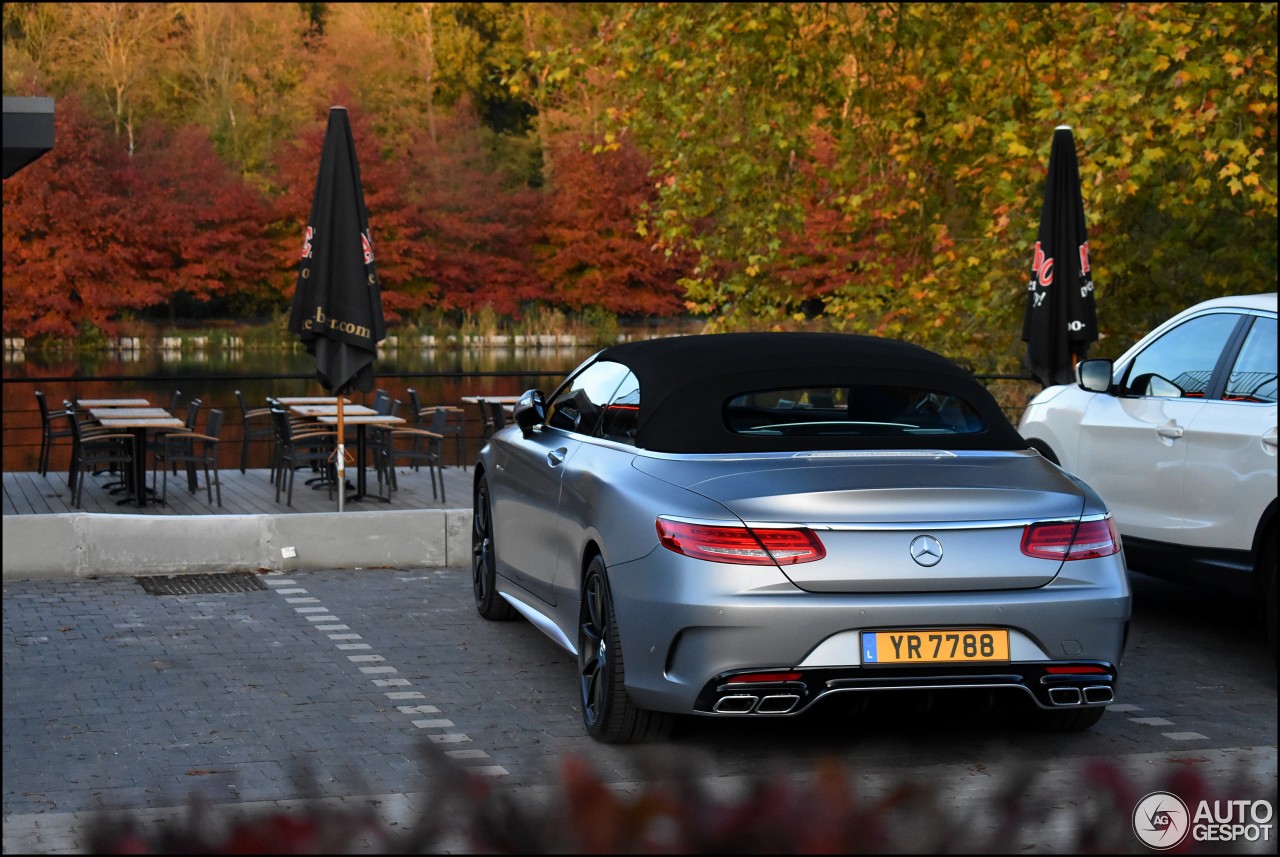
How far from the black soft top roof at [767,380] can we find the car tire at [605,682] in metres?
0.62

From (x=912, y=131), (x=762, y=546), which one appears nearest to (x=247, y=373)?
(x=912, y=131)

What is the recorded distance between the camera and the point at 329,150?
12.5 metres

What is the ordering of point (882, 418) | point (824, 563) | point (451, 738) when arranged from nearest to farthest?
1. point (824, 563)
2. point (451, 738)
3. point (882, 418)

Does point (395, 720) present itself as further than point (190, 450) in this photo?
No

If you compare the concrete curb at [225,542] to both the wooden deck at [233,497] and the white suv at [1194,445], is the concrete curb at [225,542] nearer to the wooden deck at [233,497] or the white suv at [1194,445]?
the wooden deck at [233,497]

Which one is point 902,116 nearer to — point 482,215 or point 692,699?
point 692,699

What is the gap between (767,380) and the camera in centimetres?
690

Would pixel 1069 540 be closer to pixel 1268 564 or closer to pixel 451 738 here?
pixel 1268 564

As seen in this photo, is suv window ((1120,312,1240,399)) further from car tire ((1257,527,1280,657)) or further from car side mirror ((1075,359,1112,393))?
car tire ((1257,527,1280,657))

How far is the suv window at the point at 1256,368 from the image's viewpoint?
790 centimetres

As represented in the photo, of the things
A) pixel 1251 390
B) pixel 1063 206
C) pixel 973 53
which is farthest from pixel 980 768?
pixel 973 53

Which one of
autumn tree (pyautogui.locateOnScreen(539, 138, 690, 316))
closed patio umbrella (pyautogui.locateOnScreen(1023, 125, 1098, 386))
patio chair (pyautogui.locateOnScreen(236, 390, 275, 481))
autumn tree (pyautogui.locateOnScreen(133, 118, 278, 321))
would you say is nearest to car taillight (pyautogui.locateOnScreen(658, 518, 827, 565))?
closed patio umbrella (pyautogui.locateOnScreen(1023, 125, 1098, 386))

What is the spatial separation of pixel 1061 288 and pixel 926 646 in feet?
25.4

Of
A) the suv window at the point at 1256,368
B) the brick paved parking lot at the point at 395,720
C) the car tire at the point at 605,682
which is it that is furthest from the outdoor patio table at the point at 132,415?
the suv window at the point at 1256,368
